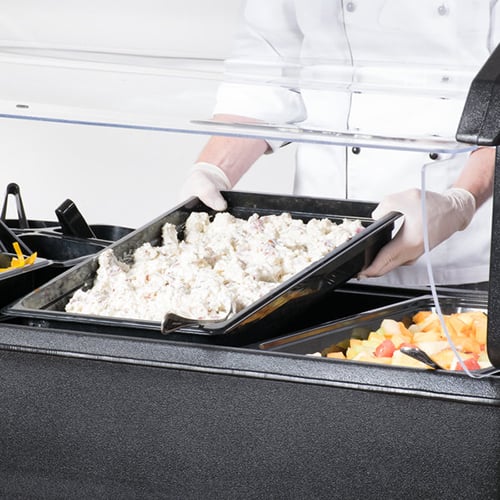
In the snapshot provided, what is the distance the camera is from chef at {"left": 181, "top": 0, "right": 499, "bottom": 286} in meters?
1.24

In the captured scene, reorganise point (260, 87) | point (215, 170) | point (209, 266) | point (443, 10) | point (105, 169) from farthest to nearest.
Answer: point (105, 169) < point (215, 170) < point (443, 10) < point (209, 266) < point (260, 87)

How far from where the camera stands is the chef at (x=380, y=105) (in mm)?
1237

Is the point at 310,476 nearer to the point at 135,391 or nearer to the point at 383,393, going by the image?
the point at 383,393

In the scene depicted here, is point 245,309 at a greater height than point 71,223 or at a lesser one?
lesser

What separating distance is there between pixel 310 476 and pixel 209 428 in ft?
0.48

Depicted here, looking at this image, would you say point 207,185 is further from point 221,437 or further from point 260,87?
point 221,437

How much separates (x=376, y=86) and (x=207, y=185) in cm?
69

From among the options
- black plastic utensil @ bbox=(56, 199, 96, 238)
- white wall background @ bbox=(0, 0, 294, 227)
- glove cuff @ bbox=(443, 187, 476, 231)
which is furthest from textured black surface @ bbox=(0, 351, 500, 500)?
white wall background @ bbox=(0, 0, 294, 227)

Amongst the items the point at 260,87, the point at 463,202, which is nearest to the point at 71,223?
the point at 260,87

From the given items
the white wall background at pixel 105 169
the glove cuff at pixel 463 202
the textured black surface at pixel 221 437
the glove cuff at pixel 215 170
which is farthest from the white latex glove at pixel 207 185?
the white wall background at pixel 105 169

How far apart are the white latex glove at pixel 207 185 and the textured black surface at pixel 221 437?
632mm

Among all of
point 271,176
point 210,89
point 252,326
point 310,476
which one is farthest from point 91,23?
point 271,176

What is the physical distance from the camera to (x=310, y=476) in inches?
47.6

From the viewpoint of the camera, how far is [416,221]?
64.8 inches
